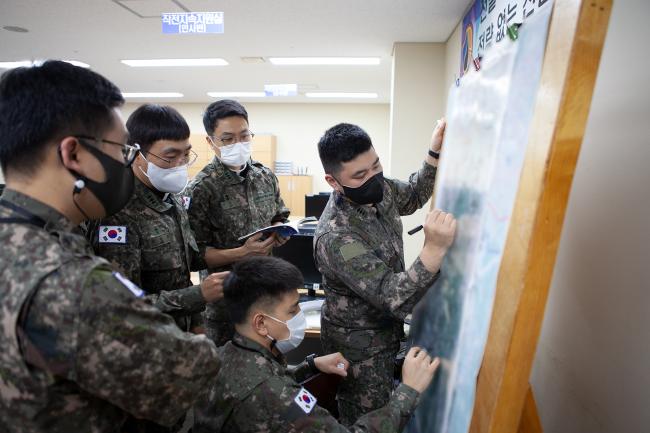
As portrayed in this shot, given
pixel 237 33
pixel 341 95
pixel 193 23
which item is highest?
pixel 237 33

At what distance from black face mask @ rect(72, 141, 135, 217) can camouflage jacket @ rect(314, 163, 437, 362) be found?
2.10 feet

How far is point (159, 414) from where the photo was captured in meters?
0.70

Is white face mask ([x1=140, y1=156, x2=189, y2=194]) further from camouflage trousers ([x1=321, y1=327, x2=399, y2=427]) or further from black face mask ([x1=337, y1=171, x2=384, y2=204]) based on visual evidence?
camouflage trousers ([x1=321, y1=327, x2=399, y2=427])

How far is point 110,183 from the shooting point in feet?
2.63

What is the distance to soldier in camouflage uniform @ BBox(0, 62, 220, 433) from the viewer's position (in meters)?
0.64

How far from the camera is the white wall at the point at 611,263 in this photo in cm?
92

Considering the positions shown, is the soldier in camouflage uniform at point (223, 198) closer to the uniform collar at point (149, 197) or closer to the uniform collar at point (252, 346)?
the uniform collar at point (149, 197)

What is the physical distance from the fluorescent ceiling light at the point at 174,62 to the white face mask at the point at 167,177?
4.64m

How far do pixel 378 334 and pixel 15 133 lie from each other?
1117 millimetres

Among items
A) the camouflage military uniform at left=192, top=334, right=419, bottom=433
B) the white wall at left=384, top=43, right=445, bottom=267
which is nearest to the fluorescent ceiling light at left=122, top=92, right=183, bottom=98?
the white wall at left=384, top=43, right=445, bottom=267

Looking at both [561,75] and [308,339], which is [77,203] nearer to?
[561,75]

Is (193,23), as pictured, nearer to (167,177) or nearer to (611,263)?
(167,177)

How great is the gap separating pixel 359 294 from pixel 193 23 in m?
2.31

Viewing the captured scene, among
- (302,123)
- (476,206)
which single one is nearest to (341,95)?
(302,123)
